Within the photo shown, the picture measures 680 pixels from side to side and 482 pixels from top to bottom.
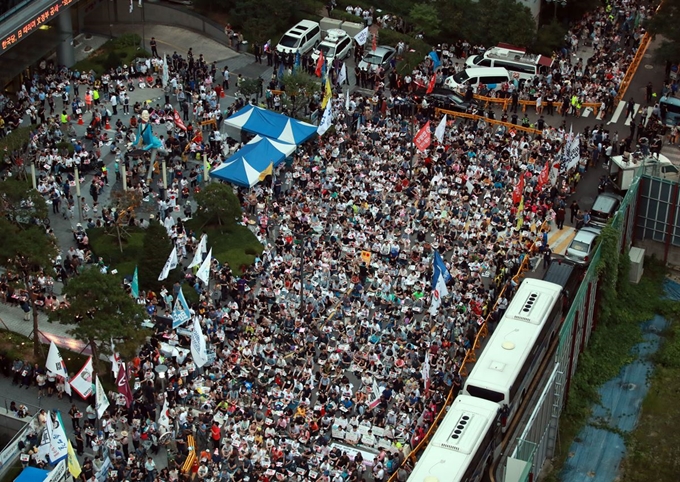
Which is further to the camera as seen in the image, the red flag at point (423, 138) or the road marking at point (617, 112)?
the road marking at point (617, 112)

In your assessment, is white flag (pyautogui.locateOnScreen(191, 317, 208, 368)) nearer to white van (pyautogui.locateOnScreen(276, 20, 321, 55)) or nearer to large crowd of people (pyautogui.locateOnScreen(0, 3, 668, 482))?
large crowd of people (pyautogui.locateOnScreen(0, 3, 668, 482))

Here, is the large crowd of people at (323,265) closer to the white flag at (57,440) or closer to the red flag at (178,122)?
the red flag at (178,122)

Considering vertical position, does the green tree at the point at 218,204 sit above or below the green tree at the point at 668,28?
below

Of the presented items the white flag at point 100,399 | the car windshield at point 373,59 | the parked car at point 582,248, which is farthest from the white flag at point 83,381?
the car windshield at point 373,59

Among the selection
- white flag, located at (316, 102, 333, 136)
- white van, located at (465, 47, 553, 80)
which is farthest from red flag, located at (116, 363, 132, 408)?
white van, located at (465, 47, 553, 80)

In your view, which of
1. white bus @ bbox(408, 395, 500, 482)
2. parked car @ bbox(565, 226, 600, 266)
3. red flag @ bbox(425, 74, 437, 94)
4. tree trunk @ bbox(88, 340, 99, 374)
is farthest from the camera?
red flag @ bbox(425, 74, 437, 94)
